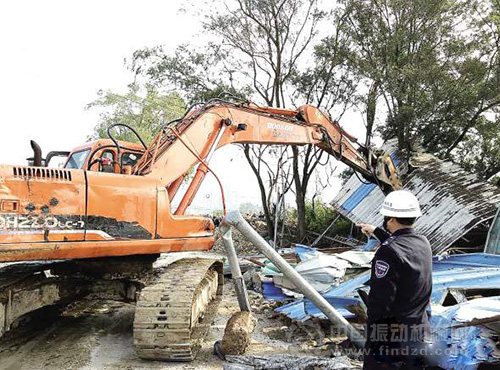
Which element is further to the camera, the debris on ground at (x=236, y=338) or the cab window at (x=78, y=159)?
the cab window at (x=78, y=159)

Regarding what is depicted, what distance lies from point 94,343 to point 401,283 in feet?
13.2

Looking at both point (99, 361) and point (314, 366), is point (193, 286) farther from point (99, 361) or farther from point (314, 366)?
point (314, 366)

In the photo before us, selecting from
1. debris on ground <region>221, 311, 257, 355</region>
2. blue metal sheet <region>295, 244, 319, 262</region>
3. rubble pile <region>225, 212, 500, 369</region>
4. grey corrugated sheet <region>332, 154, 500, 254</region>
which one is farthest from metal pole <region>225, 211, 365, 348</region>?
grey corrugated sheet <region>332, 154, 500, 254</region>

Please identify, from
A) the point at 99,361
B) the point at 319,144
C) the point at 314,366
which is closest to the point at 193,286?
the point at 99,361

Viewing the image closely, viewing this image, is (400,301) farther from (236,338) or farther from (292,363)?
(236,338)

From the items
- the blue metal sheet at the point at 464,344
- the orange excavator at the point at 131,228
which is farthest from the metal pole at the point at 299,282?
the blue metal sheet at the point at 464,344

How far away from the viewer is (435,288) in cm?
535

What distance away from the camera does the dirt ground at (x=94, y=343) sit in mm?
4867

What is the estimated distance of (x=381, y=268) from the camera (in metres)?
3.08

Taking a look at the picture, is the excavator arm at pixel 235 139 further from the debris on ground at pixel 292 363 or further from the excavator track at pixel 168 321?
the debris on ground at pixel 292 363

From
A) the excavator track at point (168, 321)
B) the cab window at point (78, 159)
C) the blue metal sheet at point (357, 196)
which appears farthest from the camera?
the blue metal sheet at point (357, 196)

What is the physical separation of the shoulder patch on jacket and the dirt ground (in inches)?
97.5

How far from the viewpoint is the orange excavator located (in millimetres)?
4520

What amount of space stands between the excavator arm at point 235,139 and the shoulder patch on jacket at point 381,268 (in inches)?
126
